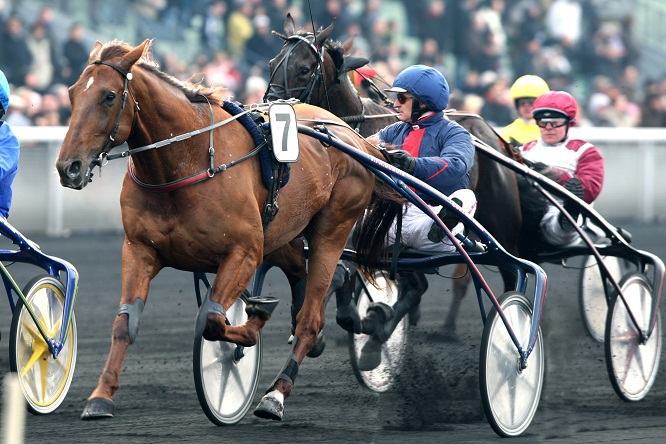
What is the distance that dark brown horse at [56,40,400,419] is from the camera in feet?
15.4

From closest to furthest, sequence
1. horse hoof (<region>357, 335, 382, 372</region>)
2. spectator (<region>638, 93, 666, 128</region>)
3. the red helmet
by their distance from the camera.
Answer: horse hoof (<region>357, 335, 382, 372</region>), the red helmet, spectator (<region>638, 93, 666, 128</region>)

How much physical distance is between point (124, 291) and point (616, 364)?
274cm

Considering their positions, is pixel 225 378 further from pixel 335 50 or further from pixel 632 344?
pixel 335 50

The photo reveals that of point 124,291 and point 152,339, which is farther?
point 152,339

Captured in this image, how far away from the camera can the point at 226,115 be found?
529 cm

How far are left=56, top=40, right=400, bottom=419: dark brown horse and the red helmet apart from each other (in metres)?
2.35

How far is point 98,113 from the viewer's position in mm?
4660

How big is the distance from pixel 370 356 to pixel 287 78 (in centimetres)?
169

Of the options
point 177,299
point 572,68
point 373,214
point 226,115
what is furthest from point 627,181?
point 226,115

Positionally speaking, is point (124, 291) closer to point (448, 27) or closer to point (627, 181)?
point (627, 181)

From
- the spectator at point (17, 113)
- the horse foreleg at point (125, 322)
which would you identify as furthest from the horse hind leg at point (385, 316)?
the spectator at point (17, 113)

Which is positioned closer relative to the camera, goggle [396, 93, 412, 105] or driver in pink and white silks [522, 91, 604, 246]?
goggle [396, 93, 412, 105]

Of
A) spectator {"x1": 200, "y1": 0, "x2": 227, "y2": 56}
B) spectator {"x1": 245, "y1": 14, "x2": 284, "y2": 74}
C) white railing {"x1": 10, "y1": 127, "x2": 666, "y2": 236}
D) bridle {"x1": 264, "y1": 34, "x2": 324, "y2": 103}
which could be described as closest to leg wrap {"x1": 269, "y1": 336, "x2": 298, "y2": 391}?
bridle {"x1": 264, "y1": 34, "x2": 324, "y2": 103}

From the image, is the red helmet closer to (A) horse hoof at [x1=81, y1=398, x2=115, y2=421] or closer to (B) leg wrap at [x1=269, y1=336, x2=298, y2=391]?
(B) leg wrap at [x1=269, y1=336, x2=298, y2=391]
